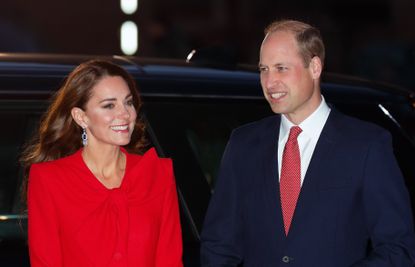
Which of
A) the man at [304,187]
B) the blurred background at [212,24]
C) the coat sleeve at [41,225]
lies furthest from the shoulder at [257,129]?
the blurred background at [212,24]

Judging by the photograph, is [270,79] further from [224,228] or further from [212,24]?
[212,24]

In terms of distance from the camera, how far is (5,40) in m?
14.4

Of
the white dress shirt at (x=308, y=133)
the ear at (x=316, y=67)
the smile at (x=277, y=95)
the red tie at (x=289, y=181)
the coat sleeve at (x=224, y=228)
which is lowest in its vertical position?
the coat sleeve at (x=224, y=228)

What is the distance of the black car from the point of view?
4473mm

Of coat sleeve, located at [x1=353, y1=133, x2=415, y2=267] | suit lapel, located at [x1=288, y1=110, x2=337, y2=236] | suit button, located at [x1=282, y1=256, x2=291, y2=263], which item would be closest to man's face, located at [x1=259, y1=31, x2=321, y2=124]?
suit lapel, located at [x1=288, y1=110, x2=337, y2=236]

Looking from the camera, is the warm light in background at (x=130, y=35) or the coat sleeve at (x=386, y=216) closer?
the coat sleeve at (x=386, y=216)

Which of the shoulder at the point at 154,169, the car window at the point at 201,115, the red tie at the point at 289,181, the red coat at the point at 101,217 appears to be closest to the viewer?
the red tie at the point at 289,181

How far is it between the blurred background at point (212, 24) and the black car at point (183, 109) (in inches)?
760

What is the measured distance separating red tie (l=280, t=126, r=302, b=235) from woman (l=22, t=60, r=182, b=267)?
40 cm

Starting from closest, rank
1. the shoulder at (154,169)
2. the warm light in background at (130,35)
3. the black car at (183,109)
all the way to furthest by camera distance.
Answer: the shoulder at (154,169) → the black car at (183,109) → the warm light in background at (130,35)

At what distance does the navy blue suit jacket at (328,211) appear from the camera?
3953mm

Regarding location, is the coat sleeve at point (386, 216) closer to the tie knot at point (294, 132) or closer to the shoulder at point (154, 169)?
the tie knot at point (294, 132)

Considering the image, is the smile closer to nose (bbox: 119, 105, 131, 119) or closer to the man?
the man

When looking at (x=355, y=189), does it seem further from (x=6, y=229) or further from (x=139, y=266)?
(x=6, y=229)
